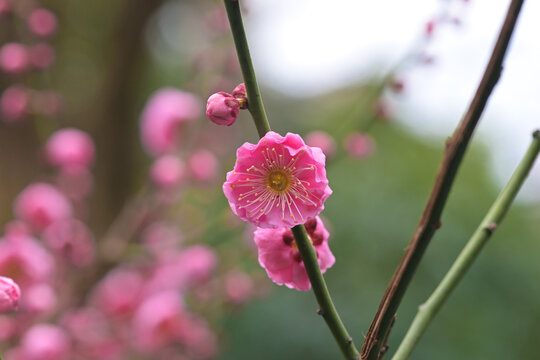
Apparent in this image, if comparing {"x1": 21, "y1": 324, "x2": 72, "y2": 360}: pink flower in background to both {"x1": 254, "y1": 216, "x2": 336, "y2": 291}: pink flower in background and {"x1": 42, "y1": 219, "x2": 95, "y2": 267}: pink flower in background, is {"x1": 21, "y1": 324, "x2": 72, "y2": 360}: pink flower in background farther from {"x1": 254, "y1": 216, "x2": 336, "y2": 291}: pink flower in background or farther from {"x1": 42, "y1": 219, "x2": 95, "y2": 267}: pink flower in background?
{"x1": 254, "y1": 216, "x2": 336, "y2": 291}: pink flower in background

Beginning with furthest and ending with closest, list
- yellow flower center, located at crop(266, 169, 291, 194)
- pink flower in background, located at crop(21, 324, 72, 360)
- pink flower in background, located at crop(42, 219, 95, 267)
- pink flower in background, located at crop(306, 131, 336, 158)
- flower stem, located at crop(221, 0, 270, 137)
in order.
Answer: pink flower in background, located at crop(42, 219, 95, 267) < pink flower in background, located at crop(21, 324, 72, 360) < pink flower in background, located at crop(306, 131, 336, 158) < yellow flower center, located at crop(266, 169, 291, 194) < flower stem, located at crop(221, 0, 270, 137)

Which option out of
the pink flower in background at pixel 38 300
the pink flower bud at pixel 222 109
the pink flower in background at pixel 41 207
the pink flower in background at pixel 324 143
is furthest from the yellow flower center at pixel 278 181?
the pink flower in background at pixel 41 207

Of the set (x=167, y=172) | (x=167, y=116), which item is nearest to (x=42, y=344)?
(x=167, y=172)

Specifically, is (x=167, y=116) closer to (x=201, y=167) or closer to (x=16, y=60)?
(x=201, y=167)

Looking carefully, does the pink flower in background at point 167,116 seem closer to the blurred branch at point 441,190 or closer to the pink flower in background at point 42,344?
the pink flower in background at point 42,344

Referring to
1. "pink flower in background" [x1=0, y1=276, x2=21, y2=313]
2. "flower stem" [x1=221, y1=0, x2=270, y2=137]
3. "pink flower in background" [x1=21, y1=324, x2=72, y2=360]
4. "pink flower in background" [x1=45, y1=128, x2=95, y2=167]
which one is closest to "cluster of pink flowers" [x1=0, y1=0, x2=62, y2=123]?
"pink flower in background" [x1=45, y1=128, x2=95, y2=167]

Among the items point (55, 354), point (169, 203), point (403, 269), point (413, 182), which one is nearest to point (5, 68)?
point (169, 203)
